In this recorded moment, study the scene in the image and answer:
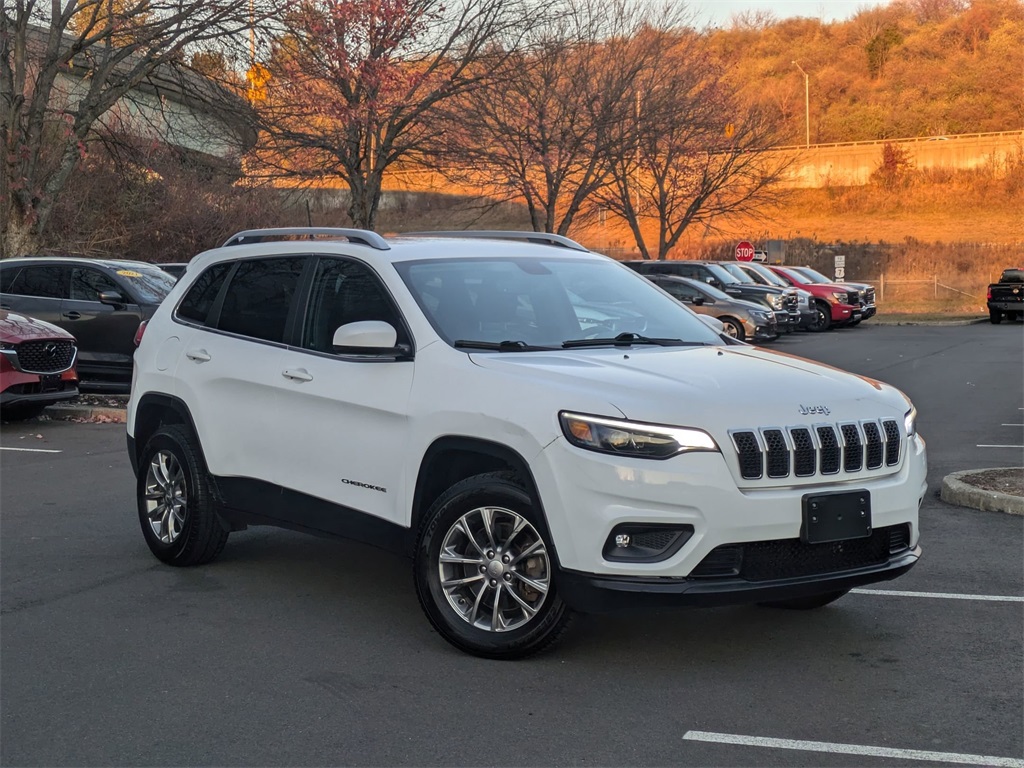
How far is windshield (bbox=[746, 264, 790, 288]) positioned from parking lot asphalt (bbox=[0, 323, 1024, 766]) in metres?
28.8

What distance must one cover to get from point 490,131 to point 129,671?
27.5 meters

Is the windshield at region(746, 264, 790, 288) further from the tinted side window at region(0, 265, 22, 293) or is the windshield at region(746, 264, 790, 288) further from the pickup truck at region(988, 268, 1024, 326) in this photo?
the tinted side window at region(0, 265, 22, 293)

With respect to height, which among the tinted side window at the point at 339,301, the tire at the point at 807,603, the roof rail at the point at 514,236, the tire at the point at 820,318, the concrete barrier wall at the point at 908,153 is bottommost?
the tire at the point at 820,318

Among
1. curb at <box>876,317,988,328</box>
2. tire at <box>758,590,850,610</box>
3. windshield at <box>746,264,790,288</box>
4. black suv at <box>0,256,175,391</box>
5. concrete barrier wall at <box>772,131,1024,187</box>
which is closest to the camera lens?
tire at <box>758,590,850,610</box>

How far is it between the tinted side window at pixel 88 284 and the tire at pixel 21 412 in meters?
2.55

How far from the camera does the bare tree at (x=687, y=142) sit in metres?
38.0

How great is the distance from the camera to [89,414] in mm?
14961

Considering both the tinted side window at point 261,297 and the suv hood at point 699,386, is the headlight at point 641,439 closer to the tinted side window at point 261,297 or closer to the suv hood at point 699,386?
the suv hood at point 699,386

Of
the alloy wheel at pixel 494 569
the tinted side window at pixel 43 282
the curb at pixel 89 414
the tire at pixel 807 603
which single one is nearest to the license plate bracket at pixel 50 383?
the curb at pixel 89 414

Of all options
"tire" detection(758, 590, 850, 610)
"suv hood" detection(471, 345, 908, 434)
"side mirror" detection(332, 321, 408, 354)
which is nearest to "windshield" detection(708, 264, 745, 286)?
"tire" detection(758, 590, 850, 610)

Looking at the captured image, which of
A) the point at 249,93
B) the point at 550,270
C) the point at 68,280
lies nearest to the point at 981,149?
the point at 249,93

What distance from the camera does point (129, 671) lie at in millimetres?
5320

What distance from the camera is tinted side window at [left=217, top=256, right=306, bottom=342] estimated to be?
265 inches

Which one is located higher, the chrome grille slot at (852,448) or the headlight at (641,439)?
the headlight at (641,439)
